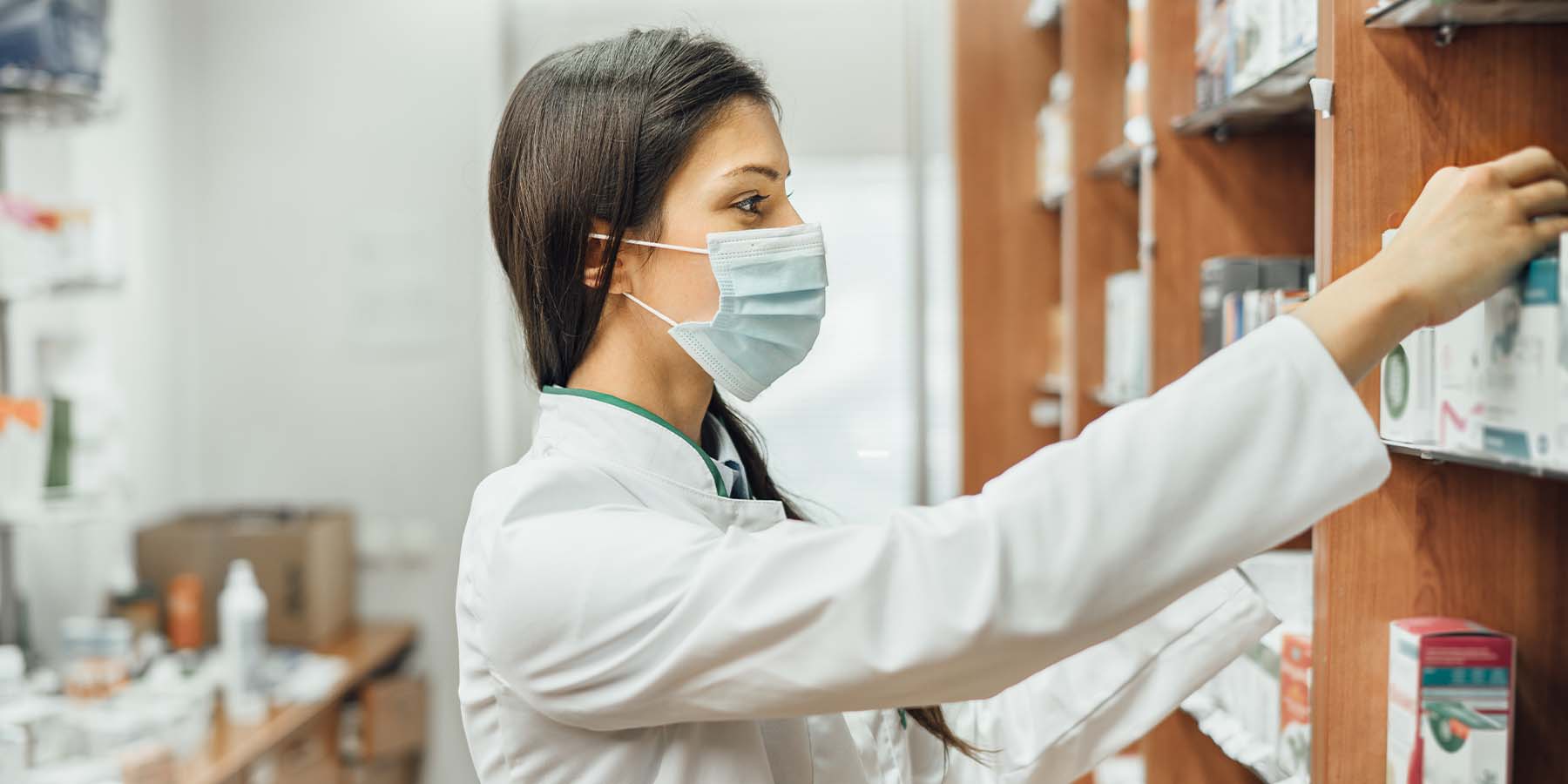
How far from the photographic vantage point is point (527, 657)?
2.93 feet

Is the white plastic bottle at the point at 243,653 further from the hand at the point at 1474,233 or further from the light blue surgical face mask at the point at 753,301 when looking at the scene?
the hand at the point at 1474,233

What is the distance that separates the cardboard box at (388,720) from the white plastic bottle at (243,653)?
426mm

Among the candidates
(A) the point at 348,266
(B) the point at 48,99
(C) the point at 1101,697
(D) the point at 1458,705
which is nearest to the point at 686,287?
(C) the point at 1101,697

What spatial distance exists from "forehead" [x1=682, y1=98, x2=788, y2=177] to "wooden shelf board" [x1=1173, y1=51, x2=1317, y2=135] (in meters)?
0.60

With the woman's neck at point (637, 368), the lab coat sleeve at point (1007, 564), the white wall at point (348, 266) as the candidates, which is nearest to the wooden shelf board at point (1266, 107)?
the lab coat sleeve at point (1007, 564)

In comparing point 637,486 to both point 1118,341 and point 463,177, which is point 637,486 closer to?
point 1118,341

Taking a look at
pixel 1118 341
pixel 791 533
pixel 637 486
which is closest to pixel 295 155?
pixel 1118 341

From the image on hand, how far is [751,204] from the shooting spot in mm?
1113

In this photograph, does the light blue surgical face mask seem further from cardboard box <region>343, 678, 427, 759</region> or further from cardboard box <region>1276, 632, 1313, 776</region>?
cardboard box <region>343, 678, 427, 759</region>

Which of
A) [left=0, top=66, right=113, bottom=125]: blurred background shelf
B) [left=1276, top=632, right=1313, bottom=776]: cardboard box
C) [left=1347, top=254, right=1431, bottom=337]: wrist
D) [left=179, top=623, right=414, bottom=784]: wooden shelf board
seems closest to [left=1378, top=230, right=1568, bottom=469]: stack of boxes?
[left=1347, top=254, right=1431, bottom=337]: wrist

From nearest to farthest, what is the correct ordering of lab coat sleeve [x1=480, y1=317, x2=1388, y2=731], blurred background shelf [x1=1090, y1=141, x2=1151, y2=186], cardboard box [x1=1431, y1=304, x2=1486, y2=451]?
1. lab coat sleeve [x1=480, y1=317, x2=1388, y2=731]
2. cardboard box [x1=1431, y1=304, x2=1486, y2=451]
3. blurred background shelf [x1=1090, y1=141, x2=1151, y2=186]

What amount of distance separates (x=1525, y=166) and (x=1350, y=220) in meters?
0.25

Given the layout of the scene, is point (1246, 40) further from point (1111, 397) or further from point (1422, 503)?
point (1111, 397)

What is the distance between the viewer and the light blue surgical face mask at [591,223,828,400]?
1.10 metres
